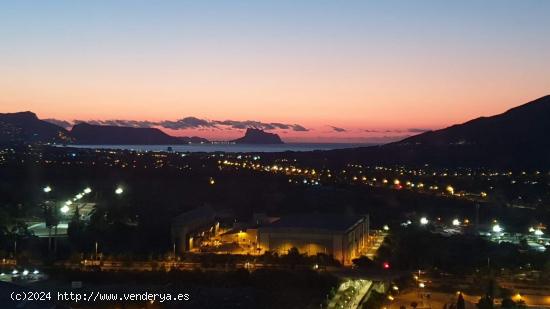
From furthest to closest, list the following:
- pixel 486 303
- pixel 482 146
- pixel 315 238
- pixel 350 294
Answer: pixel 482 146 < pixel 315 238 < pixel 350 294 < pixel 486 303

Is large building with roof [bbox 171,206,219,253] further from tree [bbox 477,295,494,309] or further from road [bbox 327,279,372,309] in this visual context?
tree [bbox 477,295,494,309]

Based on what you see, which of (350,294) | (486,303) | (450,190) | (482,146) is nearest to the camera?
(486,303)

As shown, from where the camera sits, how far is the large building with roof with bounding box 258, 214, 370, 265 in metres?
19.6

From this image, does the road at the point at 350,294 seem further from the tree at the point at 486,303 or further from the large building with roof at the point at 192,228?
the large building with roof at the point at 192,228

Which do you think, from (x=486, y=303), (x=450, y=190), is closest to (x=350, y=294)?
(x=486, y=303)

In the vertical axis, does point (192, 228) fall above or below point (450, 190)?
above

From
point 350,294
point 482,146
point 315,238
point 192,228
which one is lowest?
point 350,294

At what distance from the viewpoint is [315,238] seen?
2009cm

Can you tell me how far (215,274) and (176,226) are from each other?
731 centimetres

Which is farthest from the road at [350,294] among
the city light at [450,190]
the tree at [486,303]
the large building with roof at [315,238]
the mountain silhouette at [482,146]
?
the mountain silhouette at [482,146]

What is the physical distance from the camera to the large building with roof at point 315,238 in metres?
19.6

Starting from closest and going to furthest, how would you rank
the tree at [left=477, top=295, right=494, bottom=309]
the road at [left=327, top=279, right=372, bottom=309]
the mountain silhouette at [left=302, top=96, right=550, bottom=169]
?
1. the tree at [left=477, top=295, right=494, bottom=309]
2. the road at [left=327, top=279, right=372, bottom=309]
3. the mountain silhouette at [left=302, top=96, right=550, bottom=169]

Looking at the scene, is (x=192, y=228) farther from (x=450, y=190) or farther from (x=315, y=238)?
(x=450, y=190)

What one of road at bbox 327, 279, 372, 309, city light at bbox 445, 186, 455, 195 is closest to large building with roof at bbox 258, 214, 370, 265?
road at bbox 327, 279, 372, 309
